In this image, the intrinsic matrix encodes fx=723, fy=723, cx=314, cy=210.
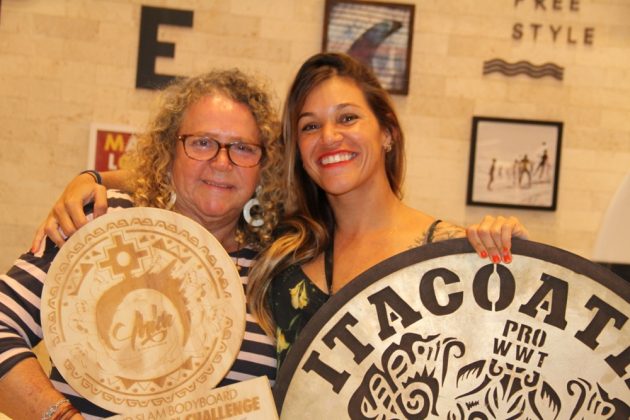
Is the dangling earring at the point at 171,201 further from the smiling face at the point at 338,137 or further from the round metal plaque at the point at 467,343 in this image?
the round metal plaque at the point at 467,343

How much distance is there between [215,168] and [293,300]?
396 millimetres

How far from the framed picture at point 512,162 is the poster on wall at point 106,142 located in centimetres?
203

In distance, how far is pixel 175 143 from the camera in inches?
76.1

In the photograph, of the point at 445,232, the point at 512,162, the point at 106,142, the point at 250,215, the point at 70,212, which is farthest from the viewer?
the point at 512,162

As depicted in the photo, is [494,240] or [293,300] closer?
[494,240]

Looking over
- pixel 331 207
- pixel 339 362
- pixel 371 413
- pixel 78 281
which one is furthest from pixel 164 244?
pixel 331 207

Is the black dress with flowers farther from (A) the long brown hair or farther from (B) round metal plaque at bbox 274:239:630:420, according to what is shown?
(B) round metal plaque at bbox 274:239:630:420

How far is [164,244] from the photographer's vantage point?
1538 mm

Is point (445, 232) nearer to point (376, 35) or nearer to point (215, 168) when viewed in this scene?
point (215, 168)

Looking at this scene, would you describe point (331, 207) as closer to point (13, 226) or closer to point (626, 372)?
point (626, 372)

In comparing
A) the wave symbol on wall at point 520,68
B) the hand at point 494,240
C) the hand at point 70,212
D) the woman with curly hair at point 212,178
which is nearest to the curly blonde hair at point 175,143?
the woman with curly hair at point 212,178

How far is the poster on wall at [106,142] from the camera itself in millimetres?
4137

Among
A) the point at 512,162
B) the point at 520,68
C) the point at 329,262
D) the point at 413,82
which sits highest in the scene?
the point at 520,68

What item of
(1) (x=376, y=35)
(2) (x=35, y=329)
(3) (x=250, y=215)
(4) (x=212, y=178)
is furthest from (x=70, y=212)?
(1) (x=376, y=35)
